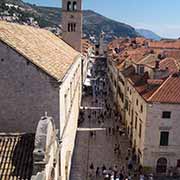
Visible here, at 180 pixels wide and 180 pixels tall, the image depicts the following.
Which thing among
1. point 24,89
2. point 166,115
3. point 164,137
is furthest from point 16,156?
point 164,137

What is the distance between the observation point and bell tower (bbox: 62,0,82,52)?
174ft

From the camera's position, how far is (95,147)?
41.0m

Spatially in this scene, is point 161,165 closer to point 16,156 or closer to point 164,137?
point 164,137

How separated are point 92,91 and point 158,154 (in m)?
43.1

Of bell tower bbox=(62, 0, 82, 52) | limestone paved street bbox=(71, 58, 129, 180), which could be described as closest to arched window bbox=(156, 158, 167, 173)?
limestone paved street bbox=(71, 58, 129, 180)

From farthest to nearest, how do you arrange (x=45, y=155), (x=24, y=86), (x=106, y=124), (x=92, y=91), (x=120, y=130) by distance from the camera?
(x=92, y=91), (x=106, y=124), (x=120, y=130), (x=24, y=86), (x=45, y=155)

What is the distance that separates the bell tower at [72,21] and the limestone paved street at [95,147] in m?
10.9

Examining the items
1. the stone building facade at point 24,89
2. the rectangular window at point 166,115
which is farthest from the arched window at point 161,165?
the stone building facade at point 24,89

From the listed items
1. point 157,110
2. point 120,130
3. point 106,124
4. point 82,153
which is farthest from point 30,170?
point 106,124

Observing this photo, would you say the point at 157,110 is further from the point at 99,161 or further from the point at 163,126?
the point at 99,161

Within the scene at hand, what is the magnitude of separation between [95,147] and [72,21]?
20.1 m

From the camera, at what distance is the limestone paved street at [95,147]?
34997 mm

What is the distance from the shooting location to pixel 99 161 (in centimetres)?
3703

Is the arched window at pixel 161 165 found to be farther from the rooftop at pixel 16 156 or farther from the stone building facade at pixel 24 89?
the rooftop at pixel 16 156
